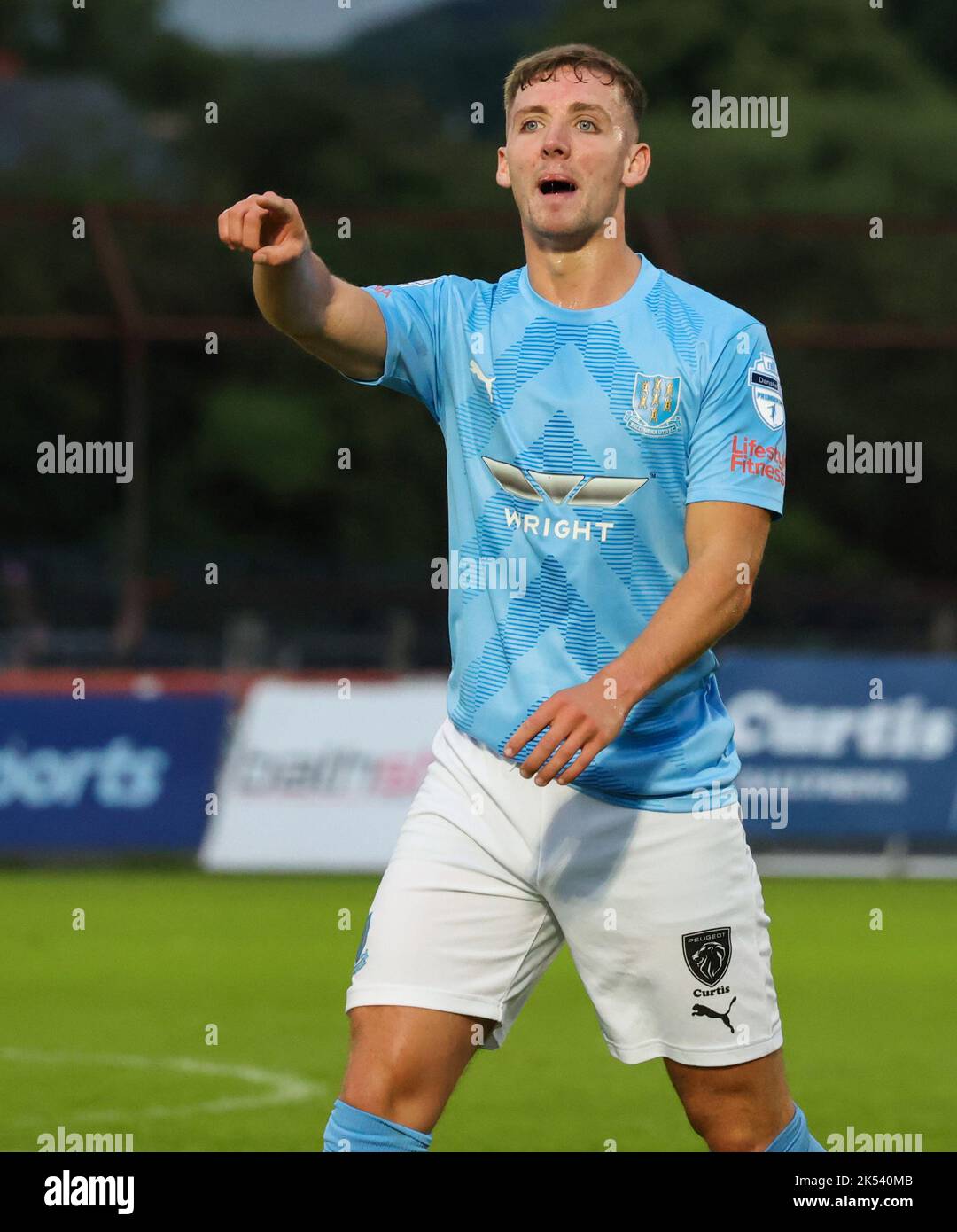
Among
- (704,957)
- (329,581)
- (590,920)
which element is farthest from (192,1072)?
(329,581)

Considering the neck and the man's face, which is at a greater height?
the man's face

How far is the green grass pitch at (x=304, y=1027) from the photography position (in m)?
7.39

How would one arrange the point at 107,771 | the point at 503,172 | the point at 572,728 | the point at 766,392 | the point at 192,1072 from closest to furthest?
the point at 572,728, the point at 766,392, the point at 503,172, the point at 192,1072, the point at 107,771

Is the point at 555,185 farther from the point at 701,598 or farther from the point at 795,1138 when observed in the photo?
the point at 795,1138

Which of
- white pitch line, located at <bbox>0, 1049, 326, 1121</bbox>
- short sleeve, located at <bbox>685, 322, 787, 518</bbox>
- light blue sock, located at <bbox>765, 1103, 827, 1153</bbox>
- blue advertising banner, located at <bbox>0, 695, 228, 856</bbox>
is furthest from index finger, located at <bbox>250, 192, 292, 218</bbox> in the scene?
blue advertising banner, located at <bbox>0, 695, 228, 856</bbox>

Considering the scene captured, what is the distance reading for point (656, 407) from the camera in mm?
4684

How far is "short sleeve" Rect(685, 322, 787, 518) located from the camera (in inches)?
182

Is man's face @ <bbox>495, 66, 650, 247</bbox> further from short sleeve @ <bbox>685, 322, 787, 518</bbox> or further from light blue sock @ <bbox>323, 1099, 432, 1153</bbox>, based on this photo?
light blue sock @ <bbox>323, 1099, 432, 1153</bbox>

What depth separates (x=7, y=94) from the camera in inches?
2067

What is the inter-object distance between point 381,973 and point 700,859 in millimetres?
703

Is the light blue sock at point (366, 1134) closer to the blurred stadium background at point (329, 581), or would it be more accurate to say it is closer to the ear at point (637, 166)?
the ear at point (637, 166)

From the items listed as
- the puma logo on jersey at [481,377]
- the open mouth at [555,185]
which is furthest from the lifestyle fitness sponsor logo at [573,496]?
Result: the open mouth at [555,185]

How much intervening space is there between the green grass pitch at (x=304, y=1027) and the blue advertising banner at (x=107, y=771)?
0.40m

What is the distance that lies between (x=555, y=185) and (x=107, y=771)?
1059 centimetres
